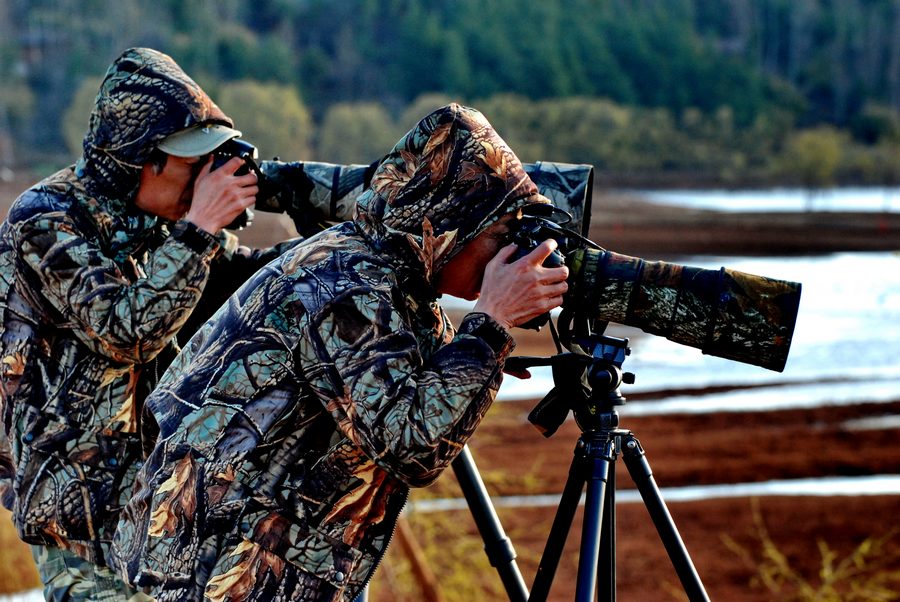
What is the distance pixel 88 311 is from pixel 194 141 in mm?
434

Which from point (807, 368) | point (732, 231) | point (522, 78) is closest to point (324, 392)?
point (807, 368)

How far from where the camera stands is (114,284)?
2377 millimetres

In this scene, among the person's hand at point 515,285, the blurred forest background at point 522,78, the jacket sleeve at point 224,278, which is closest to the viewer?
the person's hand at point 515,285

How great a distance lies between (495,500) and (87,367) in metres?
9.27

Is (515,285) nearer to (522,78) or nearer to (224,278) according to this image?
(224,278)

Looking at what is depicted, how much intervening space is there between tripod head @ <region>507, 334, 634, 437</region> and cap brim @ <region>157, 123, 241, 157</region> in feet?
2.71

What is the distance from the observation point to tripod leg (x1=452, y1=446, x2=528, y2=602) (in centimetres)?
263

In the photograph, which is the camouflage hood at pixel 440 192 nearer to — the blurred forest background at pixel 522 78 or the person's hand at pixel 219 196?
the person's hand at pixel 219 196

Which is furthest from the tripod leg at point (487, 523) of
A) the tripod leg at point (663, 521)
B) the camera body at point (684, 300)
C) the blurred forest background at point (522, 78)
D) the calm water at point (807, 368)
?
the blurred forest background at point (522, 78)

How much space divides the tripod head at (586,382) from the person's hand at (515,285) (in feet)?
0.64

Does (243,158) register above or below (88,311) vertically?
above

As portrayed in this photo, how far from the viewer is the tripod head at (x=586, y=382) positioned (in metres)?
2.19

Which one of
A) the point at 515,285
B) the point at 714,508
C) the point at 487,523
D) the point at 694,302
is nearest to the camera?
the point at 515,285

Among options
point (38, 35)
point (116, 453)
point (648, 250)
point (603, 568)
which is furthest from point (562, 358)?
point (38, 35)
